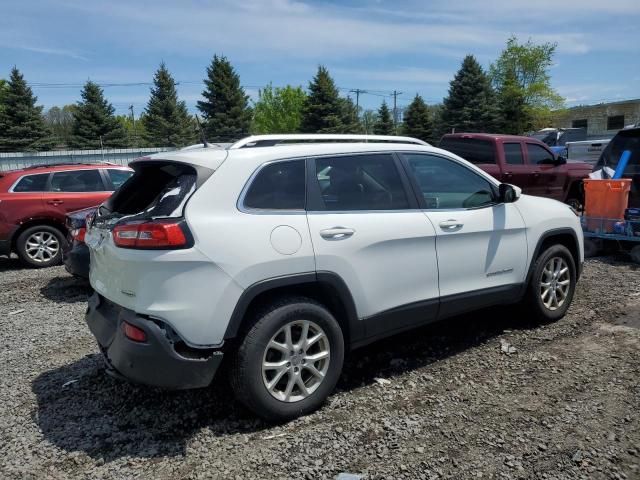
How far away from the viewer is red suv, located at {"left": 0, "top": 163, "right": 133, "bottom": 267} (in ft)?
27.6

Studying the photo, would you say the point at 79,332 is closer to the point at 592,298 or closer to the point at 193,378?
the point at 193,378

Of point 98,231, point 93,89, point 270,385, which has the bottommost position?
point 270,385

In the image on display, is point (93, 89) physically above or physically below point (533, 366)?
above

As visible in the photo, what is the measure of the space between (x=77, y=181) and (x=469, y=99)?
132 ft

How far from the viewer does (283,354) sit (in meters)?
3.32

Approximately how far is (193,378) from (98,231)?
1.22 m

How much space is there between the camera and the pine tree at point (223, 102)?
40812 mm

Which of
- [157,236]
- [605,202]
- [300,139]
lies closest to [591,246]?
[605,202]

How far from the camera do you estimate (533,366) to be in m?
4.20

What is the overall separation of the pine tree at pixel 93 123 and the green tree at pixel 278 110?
17.2 m

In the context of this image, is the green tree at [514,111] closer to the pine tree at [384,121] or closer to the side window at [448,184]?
the pine tree at [384,121]

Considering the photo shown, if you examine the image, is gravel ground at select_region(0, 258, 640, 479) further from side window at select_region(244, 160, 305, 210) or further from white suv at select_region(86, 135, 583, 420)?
side window at select_region(244, 160, 305, 210)

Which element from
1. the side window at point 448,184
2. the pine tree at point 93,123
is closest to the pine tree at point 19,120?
the pine tree at point 93,123

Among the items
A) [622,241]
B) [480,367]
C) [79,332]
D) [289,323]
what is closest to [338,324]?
[289,323]
